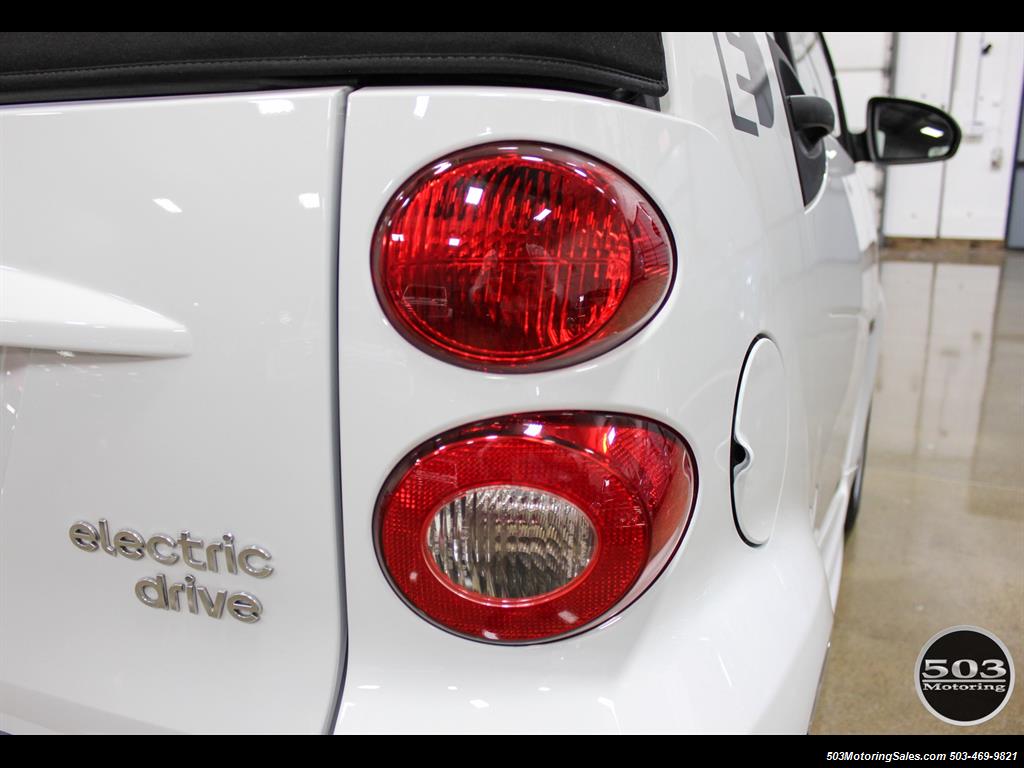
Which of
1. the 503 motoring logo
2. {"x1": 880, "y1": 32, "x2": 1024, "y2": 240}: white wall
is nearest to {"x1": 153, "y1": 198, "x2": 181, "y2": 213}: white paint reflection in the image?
the 503 motoring logo

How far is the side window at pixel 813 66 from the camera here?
1.70 metres

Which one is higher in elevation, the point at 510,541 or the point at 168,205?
the point at 168,205

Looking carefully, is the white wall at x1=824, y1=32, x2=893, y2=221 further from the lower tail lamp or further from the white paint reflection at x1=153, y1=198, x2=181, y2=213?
the white paint reflection at x1=153, y1=198, x2=181, y2=213

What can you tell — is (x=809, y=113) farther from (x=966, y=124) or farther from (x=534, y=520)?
(x=966, y=124)

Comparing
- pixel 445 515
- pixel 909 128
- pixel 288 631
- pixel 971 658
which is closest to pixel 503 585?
pixel 445 515

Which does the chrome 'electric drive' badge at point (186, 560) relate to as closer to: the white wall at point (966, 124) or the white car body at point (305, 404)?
the white car body at point (305, 404)

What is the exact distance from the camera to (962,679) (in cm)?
111

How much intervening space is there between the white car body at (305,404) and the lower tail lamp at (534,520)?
18 mm

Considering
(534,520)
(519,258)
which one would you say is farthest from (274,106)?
(534,520)

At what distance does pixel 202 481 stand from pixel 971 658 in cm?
113

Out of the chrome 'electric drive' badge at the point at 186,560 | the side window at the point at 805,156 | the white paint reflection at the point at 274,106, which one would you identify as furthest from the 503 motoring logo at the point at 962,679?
the white paint reflection at the point at 274,106

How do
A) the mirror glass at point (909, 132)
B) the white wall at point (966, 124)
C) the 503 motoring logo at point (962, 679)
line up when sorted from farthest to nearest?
the white wall at point (966, 124) → the mirror glass at point (909, 132) → the 503 motoring logo at point (962, 679)

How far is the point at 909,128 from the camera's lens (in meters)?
1.87

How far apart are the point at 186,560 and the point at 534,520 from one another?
31 cm
